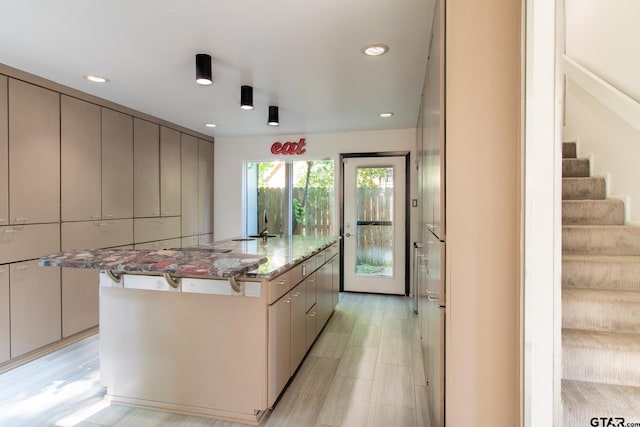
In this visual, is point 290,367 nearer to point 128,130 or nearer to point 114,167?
point 114,167

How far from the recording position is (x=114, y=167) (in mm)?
3627

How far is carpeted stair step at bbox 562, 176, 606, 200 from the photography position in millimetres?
2517

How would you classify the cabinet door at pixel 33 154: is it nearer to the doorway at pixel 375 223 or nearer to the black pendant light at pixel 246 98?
the black pendant light at pixel 246 98

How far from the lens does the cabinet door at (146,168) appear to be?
3.93 meters

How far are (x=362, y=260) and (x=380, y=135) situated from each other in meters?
1.89

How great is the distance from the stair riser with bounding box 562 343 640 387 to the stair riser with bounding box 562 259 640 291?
20.4 inches

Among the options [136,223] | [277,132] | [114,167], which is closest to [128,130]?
[114,167]

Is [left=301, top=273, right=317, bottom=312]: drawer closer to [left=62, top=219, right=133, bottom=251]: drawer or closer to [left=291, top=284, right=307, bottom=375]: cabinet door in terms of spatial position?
[left=291, top=284, right=307, bottom=375]: cabinet door

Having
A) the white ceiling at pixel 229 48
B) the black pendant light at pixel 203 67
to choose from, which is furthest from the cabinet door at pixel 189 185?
the black pendant light at pixel 203 67

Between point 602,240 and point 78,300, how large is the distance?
174 inches

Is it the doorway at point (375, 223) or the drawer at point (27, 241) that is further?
the doorway at point (375, 223)

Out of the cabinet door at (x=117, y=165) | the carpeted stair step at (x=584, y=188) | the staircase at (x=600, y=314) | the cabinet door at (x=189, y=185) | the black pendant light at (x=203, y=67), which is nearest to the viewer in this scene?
the staircase at (x=600, y=314)

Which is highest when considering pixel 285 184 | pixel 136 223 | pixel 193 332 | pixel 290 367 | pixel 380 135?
pixel 380 135

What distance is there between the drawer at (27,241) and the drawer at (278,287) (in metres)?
2.33
